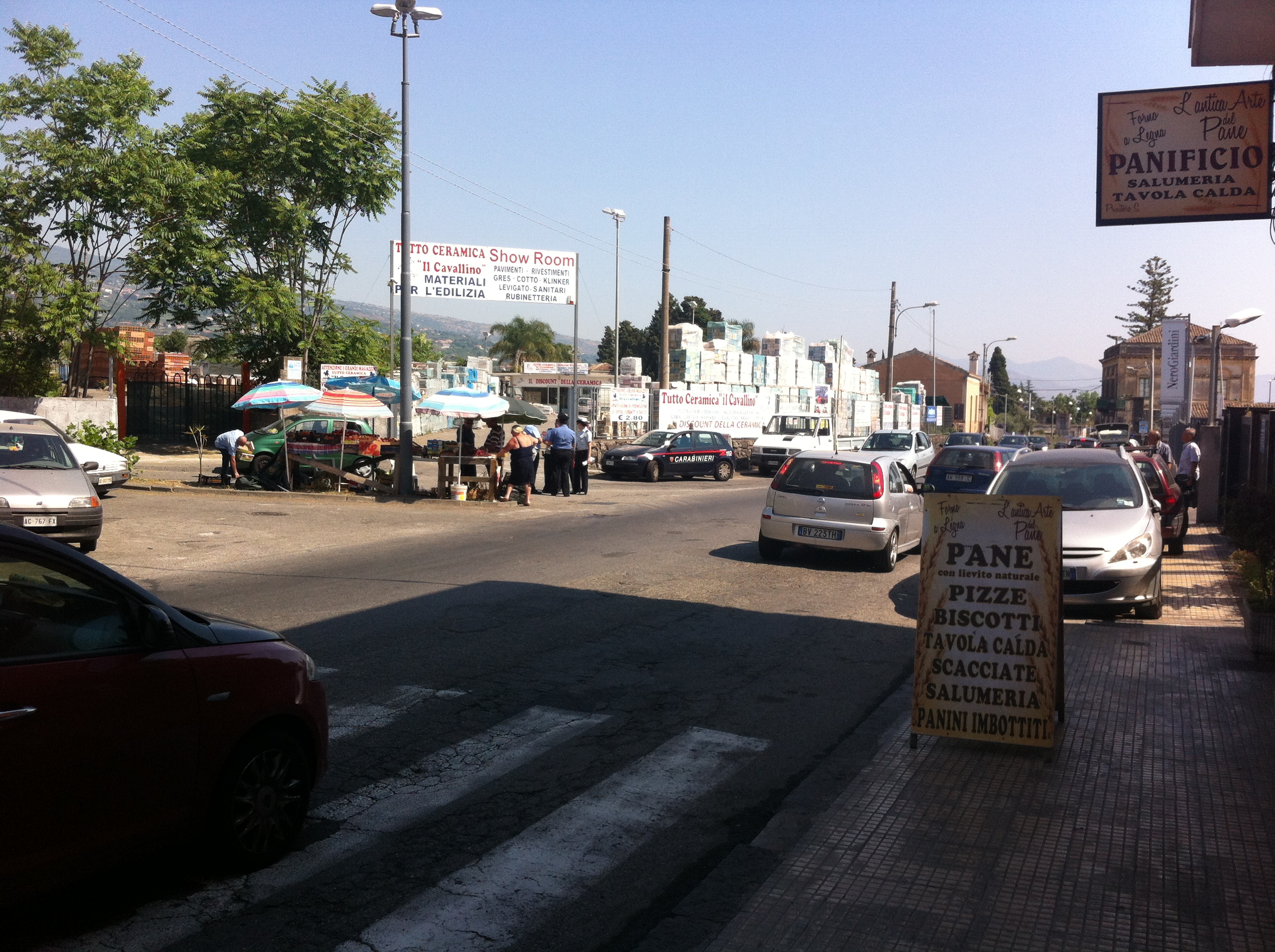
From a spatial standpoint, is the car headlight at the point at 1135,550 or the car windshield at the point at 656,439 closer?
the car headlight at the point at 1135,550

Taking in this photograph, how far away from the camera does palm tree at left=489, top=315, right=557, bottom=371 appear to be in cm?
7488

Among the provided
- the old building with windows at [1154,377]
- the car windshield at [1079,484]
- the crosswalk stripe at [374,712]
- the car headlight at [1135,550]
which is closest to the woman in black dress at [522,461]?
the car windshield at [1079,484]

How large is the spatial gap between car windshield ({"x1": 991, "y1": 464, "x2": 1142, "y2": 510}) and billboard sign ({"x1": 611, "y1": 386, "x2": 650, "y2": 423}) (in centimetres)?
2561

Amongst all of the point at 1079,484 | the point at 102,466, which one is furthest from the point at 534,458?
the point at 1079,484

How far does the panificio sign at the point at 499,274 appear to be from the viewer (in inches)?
1209

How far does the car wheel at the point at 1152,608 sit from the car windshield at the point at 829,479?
3687 mm

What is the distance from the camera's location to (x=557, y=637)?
31.5ft

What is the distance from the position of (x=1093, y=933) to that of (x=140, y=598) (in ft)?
13.2

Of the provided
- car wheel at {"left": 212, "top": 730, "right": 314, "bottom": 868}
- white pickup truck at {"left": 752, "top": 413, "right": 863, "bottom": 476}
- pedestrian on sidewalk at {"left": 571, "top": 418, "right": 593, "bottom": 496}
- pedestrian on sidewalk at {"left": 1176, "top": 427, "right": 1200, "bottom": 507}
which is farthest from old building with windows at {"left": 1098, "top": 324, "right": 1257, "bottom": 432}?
car wheel at {"left": 212, "top": 730, "right": 314, "bottom": 868}

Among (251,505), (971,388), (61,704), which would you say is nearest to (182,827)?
(61,704)

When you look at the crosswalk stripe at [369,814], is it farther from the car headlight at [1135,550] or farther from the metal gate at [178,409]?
the metal gate at [178,409]

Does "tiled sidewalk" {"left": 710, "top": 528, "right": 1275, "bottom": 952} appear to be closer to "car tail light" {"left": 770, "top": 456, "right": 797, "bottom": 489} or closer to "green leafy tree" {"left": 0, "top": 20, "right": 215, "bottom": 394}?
"car tail light" {"left": 770, "top": 456, "right": 797, "bottom": 489}

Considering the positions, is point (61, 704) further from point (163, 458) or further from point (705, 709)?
point (163, 458)

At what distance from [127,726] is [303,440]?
66.0ft
